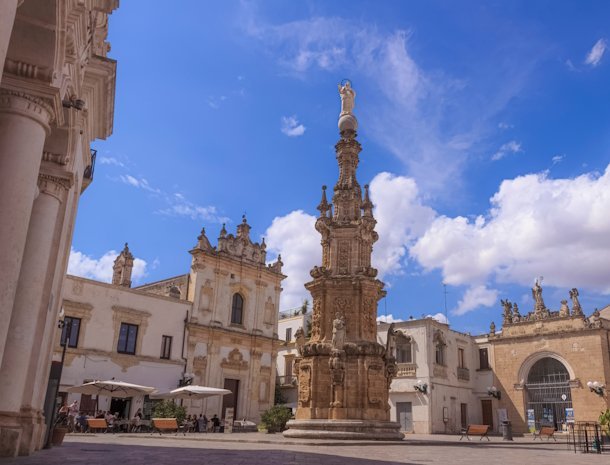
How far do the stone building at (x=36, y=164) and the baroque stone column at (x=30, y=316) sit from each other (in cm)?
2

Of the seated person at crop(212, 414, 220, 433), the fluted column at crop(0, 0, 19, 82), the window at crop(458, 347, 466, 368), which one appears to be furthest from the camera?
the window at crop(458, 347, 466, 368)

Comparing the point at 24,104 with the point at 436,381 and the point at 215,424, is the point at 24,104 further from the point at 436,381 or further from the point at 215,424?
the point at 436,381

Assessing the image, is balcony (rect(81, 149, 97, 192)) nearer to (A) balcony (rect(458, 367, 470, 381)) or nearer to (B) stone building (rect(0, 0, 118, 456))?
(B) stone building (rect(0, 0, 118, 456))

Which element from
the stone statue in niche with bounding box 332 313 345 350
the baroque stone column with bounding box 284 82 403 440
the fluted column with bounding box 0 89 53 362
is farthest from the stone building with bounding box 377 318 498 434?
Result: the fluted column with bounding box 0 89 53 362

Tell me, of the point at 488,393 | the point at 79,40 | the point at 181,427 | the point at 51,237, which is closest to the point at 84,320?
the point at 181,427

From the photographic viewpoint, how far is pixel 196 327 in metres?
33.4

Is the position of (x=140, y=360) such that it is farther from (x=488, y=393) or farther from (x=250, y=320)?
(x=488, y=393)

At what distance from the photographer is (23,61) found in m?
6.88

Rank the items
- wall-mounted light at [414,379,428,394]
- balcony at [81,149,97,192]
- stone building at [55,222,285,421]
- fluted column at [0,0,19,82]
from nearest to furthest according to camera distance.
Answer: fluted column at [0,0,19,82], balcony at [81,149,97,192], stone building at [55,222,285,421], wall-mounted light at [414,379,428,394]

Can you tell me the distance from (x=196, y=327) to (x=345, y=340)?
17.2 meters

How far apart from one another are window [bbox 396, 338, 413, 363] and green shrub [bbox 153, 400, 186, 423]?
1594cm

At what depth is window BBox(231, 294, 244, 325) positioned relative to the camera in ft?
119

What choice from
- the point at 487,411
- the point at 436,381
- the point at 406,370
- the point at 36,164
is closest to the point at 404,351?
the point at 406,370

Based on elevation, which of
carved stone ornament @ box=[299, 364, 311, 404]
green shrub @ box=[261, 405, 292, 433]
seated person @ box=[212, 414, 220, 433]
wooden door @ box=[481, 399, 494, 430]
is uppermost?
carved stone ornament @ box=[299, 364, 311, 404]
